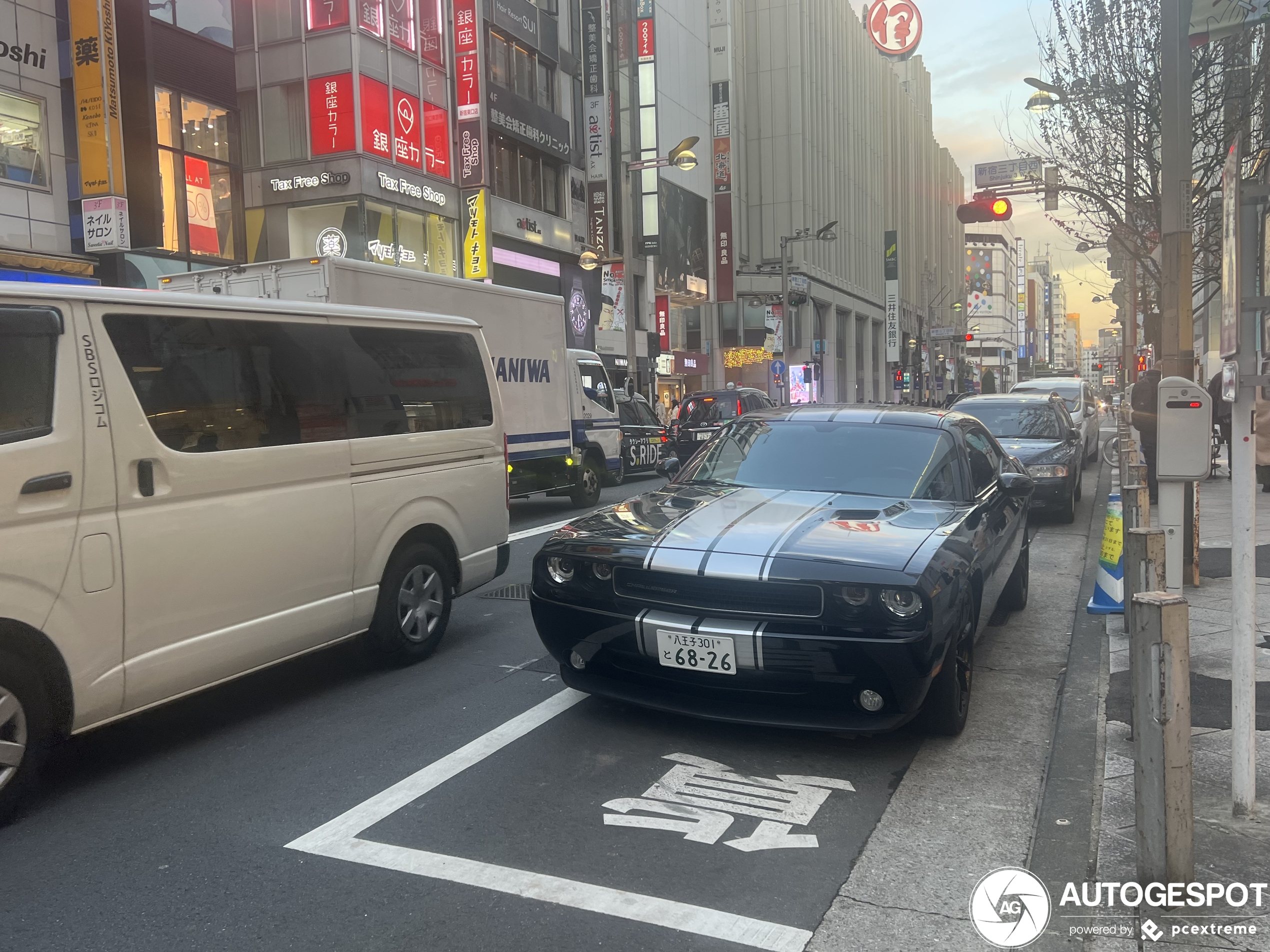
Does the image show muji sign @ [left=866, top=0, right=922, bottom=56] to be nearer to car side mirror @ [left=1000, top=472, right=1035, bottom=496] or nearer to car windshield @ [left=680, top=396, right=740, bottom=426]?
car windshield @ [left=680, top=396, right=740, bottom=426]

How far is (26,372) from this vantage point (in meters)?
3.86

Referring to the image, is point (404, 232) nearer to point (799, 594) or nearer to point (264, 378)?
point (264, 378)

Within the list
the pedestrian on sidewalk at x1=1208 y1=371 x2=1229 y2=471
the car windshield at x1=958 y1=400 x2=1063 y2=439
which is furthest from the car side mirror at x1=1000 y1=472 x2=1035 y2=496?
the pedestrian on sidewalk at x1=1208 y1=371 x2=1229 y2=471

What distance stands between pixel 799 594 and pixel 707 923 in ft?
4.88

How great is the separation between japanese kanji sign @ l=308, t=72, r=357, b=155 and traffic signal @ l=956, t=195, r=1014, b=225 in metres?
14.8

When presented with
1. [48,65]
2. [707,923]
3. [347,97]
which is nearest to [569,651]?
[707,923]

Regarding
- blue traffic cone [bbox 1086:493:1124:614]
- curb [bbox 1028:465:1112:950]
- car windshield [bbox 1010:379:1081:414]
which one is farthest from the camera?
car windshield [bbox 1010:379:1081:414]

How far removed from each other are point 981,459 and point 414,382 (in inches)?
137

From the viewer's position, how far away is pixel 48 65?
16078 millimetres

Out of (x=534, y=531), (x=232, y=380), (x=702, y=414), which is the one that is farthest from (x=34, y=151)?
(x=232, y=380)

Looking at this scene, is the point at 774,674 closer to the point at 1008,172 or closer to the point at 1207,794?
the point at 1207,794

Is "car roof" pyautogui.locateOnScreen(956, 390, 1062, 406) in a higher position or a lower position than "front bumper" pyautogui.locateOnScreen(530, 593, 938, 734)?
higher

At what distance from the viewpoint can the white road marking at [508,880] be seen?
2979 millimetres

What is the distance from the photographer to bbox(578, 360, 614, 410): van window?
15.1m
